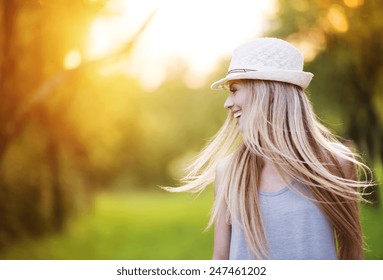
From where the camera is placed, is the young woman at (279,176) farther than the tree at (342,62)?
A: No

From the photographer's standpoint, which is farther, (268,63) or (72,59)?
(72,59)

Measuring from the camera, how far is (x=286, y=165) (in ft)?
4.96

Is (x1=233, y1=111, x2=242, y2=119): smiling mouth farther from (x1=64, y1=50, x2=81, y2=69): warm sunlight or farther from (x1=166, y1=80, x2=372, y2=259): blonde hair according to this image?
(x1=64, y1=50, x2=81, y2=69): warm sunlight

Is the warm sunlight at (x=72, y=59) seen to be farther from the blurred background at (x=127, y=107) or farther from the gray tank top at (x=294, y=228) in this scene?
the gray tank top at (x=294, y=228)

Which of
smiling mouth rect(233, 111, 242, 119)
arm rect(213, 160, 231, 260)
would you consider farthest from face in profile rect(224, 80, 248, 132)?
arm rect(213, 160, 231, 260)

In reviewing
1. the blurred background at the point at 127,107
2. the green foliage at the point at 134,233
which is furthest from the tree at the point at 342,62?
the green foliage at the point at 134,233

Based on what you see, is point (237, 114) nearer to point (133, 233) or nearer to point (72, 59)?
point (72, 59)

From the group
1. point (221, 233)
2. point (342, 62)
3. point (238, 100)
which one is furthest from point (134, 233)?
point (238, 100)

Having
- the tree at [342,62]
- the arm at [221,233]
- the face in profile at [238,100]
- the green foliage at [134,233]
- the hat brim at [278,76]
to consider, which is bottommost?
the green foliage at [134,233]

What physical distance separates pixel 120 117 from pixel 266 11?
159 cm

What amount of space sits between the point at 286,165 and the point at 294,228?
0.59ft

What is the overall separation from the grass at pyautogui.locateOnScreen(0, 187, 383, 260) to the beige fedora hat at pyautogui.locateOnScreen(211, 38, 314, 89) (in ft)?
9.37

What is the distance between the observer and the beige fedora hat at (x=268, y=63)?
5.15 feet

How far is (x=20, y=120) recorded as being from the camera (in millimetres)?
4141
